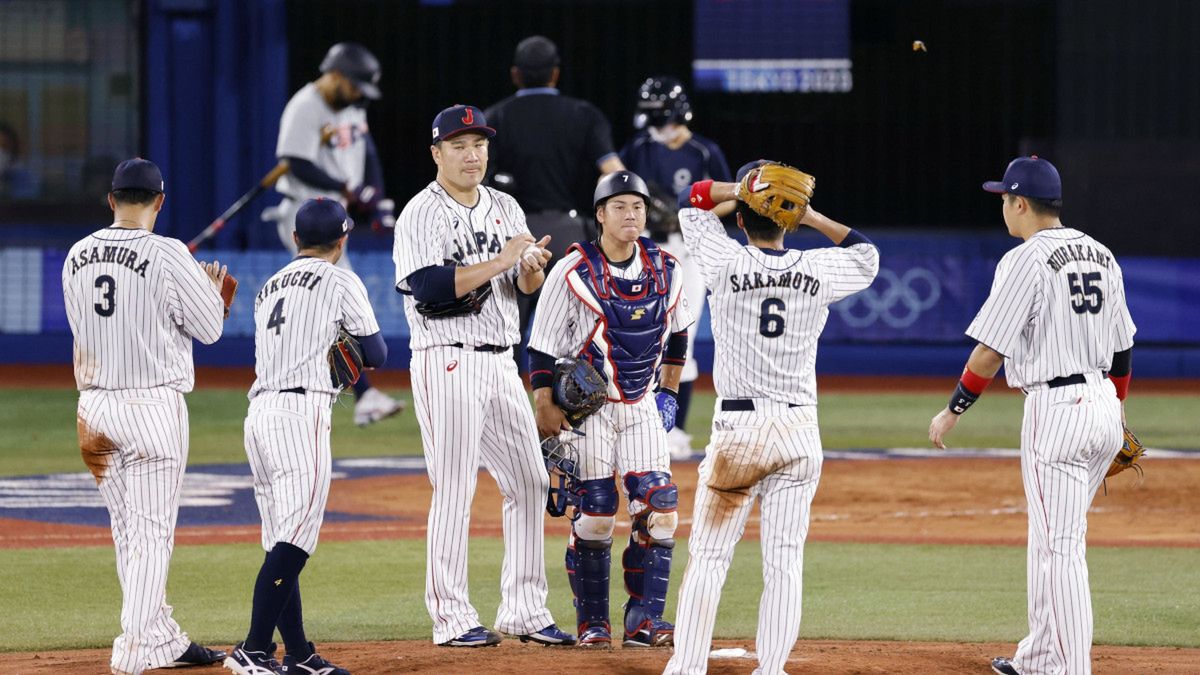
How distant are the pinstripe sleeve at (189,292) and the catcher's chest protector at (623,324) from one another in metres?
1.36

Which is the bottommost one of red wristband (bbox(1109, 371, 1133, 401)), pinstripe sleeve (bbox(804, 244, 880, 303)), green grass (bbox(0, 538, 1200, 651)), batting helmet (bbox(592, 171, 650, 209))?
green grass (bbox(0, 538, 1200, 651))

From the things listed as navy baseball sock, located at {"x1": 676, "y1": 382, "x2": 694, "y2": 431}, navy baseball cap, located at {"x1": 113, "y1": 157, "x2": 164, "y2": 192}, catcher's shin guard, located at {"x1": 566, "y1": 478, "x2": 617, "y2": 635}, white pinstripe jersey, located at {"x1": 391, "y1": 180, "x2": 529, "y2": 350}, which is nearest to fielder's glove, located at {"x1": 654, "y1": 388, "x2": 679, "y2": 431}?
catcher's shin guard, located at {"x1": 566, "y1": 478, "x2": 617, "y2": 635}

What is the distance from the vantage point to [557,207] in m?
10.5

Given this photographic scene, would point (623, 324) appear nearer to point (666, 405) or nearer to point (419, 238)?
point (666, 405)

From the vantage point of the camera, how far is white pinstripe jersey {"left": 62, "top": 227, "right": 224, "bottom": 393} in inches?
245

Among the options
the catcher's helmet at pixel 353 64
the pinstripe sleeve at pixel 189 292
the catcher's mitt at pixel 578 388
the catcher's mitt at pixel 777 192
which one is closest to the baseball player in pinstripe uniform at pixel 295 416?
the pinstripe sleeve at pixel 189 292

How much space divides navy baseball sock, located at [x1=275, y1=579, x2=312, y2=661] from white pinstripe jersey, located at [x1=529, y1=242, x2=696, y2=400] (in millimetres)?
1316

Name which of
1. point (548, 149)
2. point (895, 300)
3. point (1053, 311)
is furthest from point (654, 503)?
point (895, 300)

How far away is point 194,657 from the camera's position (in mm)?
6543

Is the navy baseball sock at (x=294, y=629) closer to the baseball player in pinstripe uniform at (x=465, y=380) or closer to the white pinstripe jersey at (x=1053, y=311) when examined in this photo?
the baseball player in pinstripe uniform at (x=465, y=380)

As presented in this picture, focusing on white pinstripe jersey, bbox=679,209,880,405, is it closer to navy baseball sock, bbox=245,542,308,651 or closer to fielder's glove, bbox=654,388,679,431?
fielder's glove, bbox=654,388,679,431

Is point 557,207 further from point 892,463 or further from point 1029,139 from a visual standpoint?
point 1029,139

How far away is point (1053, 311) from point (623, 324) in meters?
1.60

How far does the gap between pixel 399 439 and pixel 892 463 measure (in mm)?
3859
